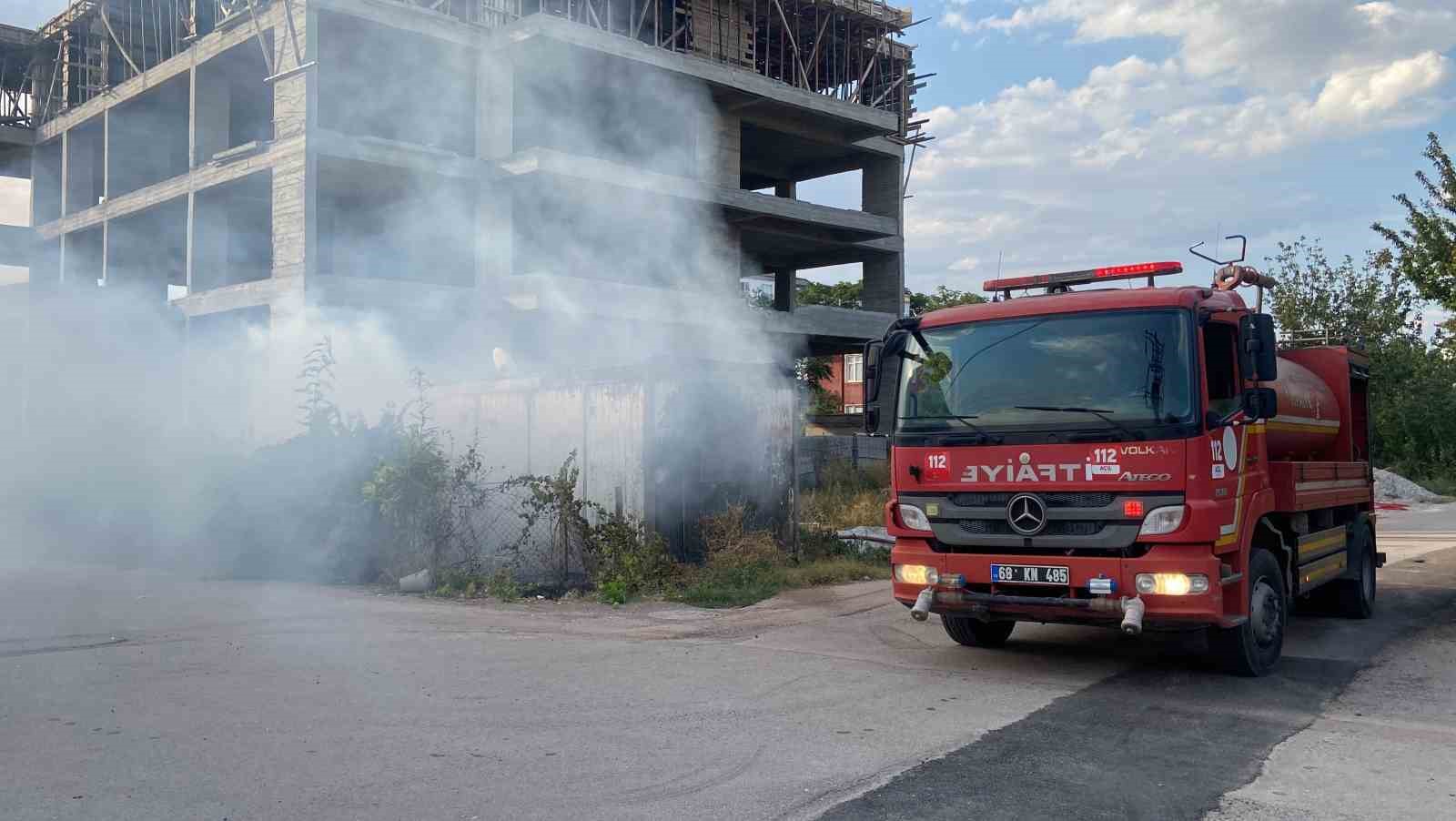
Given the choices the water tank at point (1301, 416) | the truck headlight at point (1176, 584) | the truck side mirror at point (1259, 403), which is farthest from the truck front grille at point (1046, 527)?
the water tank at point (1301, 416)

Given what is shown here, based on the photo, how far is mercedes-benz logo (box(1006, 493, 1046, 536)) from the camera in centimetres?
645

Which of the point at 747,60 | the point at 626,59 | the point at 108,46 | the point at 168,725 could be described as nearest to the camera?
the point at 168,725

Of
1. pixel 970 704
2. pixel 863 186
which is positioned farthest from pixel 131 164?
pixel 970 704

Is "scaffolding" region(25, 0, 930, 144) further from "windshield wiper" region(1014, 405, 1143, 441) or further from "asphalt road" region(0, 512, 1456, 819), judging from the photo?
"windshield wiper" region(1014, 405, 1143, 441)

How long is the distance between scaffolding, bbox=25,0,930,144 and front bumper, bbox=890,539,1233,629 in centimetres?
1943

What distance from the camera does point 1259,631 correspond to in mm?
6867

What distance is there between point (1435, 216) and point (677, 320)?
1255cm

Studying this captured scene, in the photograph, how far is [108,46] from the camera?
27.5 metres

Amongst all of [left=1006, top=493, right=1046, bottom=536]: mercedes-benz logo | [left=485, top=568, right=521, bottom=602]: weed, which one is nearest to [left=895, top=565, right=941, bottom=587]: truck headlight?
[left=1006, top=493, right=1046, bottom=536]: mercedes-benz logo

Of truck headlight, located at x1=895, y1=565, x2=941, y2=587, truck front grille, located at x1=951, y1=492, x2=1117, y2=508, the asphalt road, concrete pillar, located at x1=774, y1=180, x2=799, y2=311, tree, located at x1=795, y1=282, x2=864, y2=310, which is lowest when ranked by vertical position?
the asphalt road

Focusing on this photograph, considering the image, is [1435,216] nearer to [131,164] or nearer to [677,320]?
[677,320]

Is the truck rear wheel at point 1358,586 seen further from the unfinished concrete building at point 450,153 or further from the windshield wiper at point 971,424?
the unfinished concrete building at point 450,153

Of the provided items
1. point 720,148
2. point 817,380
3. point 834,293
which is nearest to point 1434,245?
point 720,148

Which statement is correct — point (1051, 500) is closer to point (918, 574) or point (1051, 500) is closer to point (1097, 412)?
point (1097, 412)
